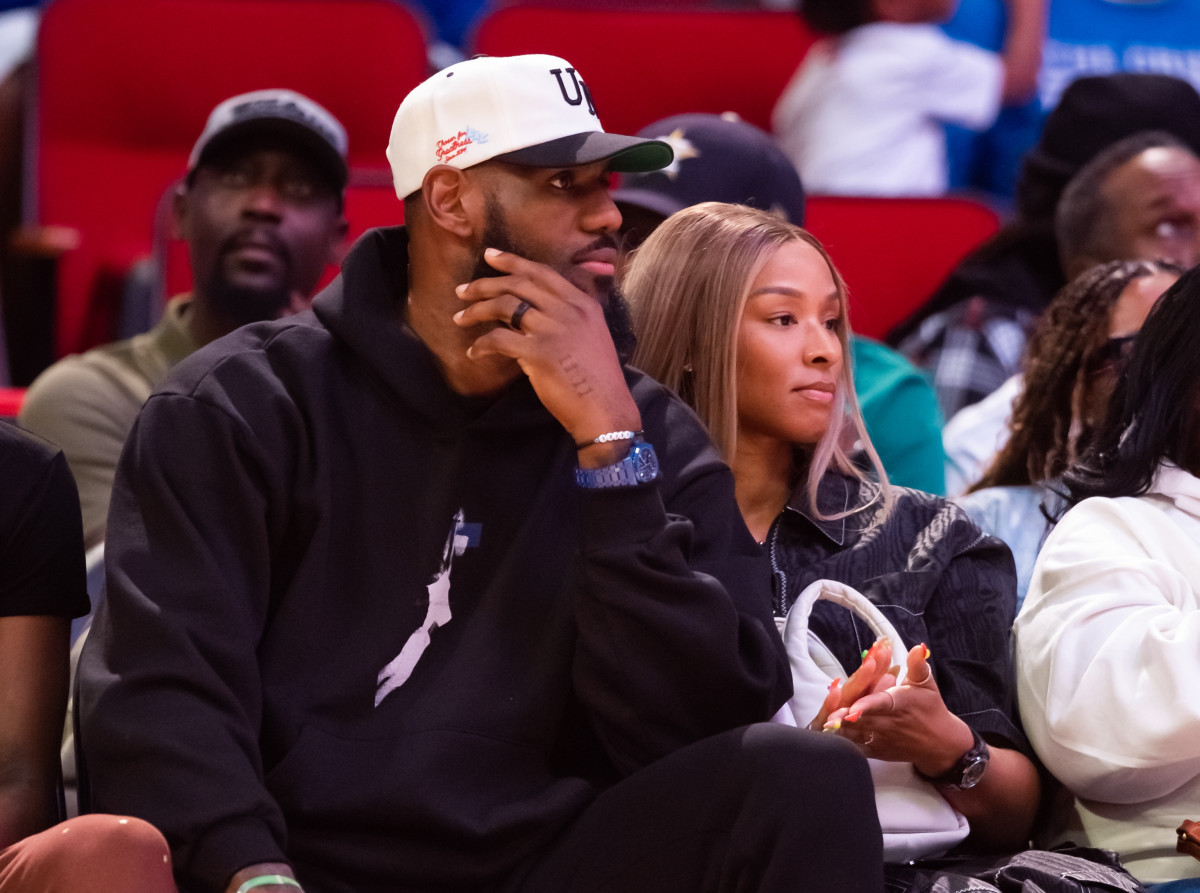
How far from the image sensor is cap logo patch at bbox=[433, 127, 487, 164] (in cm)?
205

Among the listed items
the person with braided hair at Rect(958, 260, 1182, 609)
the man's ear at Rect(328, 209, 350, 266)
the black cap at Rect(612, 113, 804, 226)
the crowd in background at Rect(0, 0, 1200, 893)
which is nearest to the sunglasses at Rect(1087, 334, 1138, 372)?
the person with braided hair at Rect(958, 260, 1182, 609)

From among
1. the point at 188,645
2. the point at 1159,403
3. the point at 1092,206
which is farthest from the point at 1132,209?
the point at 188,645

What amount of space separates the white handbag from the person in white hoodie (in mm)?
199

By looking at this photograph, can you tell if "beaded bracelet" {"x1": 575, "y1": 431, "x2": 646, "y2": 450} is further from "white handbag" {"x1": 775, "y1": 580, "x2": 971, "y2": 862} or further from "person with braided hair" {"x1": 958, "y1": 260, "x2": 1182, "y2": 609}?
"person with braided hair" {"x1": 958, "y1": 260, "x2": 1182, "y2": 609}

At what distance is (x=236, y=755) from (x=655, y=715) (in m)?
0.49

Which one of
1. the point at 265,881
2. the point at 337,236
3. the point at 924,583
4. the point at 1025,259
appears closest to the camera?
the point at 265,881

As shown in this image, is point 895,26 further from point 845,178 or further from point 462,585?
point 462,585

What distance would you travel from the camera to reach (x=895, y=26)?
4.79m

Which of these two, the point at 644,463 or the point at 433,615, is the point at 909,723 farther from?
the point at 433,615

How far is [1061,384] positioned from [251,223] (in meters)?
1.67

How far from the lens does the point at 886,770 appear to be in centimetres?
212

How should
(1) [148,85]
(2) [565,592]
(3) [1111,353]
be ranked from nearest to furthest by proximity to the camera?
(2) [565,592]
(3) [1111,353]
(1) [148,85]

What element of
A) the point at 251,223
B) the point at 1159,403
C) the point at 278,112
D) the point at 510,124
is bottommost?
the point at 251,223

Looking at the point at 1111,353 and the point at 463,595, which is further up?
the point at 1111,353
